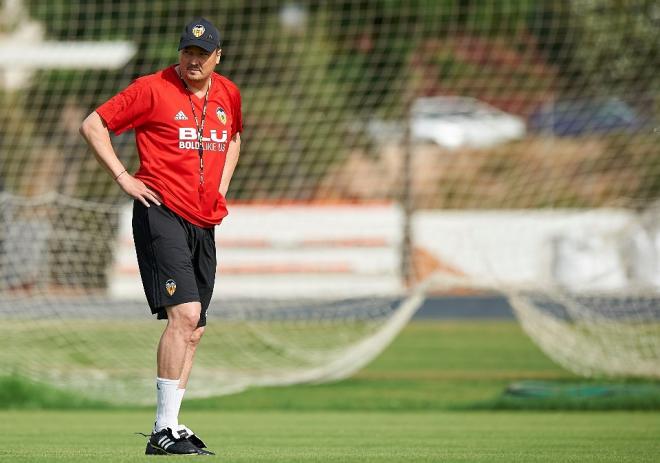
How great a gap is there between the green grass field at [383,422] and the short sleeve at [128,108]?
154cm

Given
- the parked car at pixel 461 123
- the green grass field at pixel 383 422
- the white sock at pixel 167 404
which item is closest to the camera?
the white sock at pixel 167 404

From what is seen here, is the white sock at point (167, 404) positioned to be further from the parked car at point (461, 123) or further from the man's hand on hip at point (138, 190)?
the parked car at point (461, 123)

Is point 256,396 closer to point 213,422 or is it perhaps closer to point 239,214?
point 213,422

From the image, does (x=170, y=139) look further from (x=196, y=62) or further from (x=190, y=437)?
(x=190, y=437)

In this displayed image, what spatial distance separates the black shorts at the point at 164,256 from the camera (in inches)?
261

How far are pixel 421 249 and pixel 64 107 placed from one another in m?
6.41

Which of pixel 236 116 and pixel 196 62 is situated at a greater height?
pixel 196 62

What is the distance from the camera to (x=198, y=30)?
22.0ft

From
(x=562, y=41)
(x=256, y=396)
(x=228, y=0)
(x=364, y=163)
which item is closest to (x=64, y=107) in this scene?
(x=228, y=0)

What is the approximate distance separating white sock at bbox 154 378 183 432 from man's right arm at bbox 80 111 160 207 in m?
0.84

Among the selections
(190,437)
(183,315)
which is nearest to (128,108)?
(183,315)

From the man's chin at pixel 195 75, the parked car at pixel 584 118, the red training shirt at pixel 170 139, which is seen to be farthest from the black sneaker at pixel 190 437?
the parked car at pixel 584 118

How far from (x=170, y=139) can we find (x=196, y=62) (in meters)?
0.39

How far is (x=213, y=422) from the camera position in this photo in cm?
968
